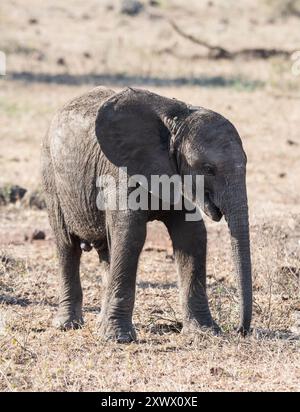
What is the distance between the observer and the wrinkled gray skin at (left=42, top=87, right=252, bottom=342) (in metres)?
6.86

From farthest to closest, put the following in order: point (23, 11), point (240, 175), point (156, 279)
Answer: point (23, 11) < point (156, 279) < point (240, 175)

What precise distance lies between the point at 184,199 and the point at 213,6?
23.3m

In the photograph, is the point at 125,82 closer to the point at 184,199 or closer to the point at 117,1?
the point at 117,1

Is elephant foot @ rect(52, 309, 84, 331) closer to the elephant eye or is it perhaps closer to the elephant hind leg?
the elephant hind leg

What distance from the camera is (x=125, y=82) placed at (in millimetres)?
20188

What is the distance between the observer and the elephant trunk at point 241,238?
6.67m

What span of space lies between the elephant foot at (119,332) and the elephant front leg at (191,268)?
0.39m

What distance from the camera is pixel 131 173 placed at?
7273 millimetres

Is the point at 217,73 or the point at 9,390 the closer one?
the point at 9,390

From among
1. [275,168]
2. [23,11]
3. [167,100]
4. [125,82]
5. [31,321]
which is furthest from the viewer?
[23,11]

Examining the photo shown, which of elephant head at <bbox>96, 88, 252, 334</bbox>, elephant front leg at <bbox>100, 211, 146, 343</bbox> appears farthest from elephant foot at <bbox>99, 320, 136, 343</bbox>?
elephant head at <bbox>96, 88, 252, 334</bbox>

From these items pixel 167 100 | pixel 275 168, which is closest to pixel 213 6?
pixel 275 168

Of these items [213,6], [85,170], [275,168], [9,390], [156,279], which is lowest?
[213,6]

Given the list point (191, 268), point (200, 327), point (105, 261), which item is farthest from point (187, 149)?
point (105, 261)
